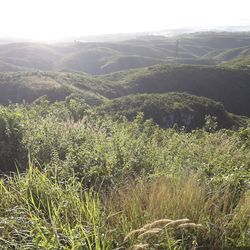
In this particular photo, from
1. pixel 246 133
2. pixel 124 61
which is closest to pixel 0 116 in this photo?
pixel 246 133

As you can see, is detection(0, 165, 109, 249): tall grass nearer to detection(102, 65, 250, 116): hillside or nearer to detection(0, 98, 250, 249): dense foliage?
detection(0, 98, 250, 249): dense foliage

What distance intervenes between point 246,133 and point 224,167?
4.29m

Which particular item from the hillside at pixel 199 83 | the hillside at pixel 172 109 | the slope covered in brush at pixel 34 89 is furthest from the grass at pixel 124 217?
the hillside at pixel 199 83

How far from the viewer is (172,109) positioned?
194 ft

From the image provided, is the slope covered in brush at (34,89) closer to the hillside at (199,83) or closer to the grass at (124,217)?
the hillside at (199,83)

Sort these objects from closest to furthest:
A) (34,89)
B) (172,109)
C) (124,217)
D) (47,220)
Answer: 1. (47,220)
2. (124,217)
3. (172,109)
4. (34,89)

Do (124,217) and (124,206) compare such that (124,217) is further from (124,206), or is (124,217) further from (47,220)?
(47,220)

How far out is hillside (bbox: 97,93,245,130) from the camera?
55.2 m

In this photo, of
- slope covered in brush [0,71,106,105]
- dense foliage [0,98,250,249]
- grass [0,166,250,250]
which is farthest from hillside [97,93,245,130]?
grass [0,166,250,250]

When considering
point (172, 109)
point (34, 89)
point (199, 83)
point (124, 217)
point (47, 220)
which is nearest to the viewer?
point (47, 220)

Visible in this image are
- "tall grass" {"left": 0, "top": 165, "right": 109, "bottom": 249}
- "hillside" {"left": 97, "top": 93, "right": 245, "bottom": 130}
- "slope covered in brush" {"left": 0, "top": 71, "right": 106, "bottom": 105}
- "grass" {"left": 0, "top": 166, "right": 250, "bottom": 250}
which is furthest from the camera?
"slope covered in brush" {"left": 0, "top": 71, "right": 106, "bottom": 105}

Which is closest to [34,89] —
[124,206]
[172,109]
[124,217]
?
[172,109]

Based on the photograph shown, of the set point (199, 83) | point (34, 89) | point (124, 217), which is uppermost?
point (124, 217)

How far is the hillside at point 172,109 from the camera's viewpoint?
55234 mm
